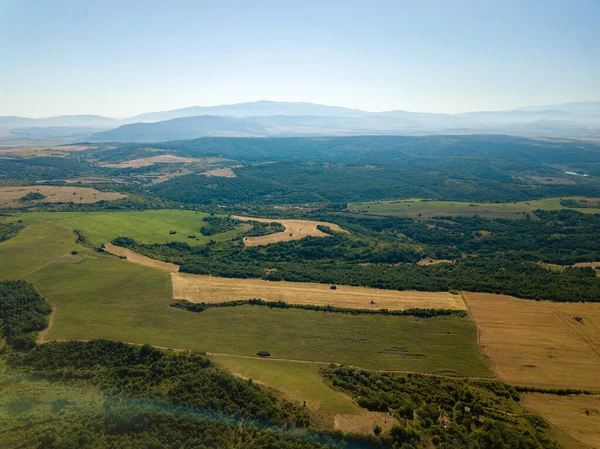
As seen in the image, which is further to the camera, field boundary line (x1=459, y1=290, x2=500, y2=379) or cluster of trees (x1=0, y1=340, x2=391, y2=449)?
field boundary line (x1=459, y1=290, x2=500, y2=379)

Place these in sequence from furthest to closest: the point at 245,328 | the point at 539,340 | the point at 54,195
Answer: the point at 54,195 < the point at 245,328 < the point at 539,340

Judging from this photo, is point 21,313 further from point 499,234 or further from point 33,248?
point 499,234

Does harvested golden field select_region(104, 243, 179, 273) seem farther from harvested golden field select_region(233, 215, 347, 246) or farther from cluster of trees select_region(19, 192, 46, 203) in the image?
cluster of trees select_region(19, 192, 46, 203)

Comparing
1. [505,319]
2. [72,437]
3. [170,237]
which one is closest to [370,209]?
[170,237]

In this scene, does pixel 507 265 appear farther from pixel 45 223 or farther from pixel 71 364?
pixel 45 223

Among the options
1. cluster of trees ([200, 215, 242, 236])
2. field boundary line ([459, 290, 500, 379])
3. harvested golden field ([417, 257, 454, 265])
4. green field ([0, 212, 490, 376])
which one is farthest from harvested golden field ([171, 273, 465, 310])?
cluster of trees ([200, 215, 242, 236])

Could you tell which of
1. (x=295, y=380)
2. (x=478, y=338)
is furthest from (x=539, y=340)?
(x=295, y=380)
